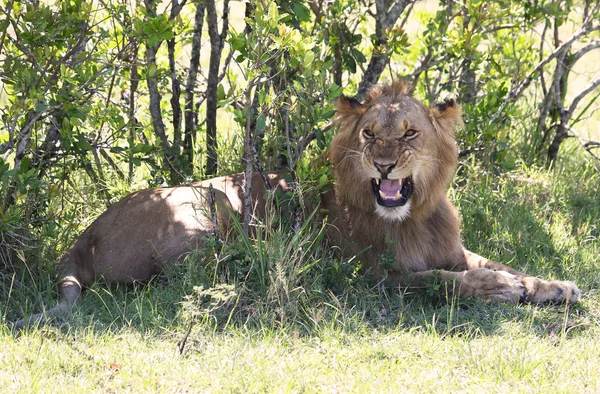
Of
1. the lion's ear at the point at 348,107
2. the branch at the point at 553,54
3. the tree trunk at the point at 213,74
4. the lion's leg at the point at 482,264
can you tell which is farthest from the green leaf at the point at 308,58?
the branch at the point at 553,54

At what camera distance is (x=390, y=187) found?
4.37 metres

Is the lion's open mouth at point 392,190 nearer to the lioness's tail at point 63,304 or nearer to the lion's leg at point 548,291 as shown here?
the lion's leg at point 548,291

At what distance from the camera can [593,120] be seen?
26.8ft

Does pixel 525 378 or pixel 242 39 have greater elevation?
pixel 242 39

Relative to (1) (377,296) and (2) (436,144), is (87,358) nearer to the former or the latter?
(1) (377,296)

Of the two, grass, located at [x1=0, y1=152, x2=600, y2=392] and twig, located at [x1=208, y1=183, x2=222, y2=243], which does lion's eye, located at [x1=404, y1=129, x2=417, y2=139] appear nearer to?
grass, located at [x1=0, y1=152, x2=600, y2=392]

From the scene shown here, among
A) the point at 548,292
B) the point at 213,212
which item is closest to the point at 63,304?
the point at 213,212

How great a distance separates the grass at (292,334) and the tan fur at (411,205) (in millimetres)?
117

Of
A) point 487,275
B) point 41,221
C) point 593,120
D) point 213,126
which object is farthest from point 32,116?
point 593,120

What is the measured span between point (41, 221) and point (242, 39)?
153 cm

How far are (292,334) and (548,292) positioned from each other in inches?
54.5

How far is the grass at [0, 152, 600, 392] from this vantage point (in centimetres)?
341

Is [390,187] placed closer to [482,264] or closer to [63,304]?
[482,264]

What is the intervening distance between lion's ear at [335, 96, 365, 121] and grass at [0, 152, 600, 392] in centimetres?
68
